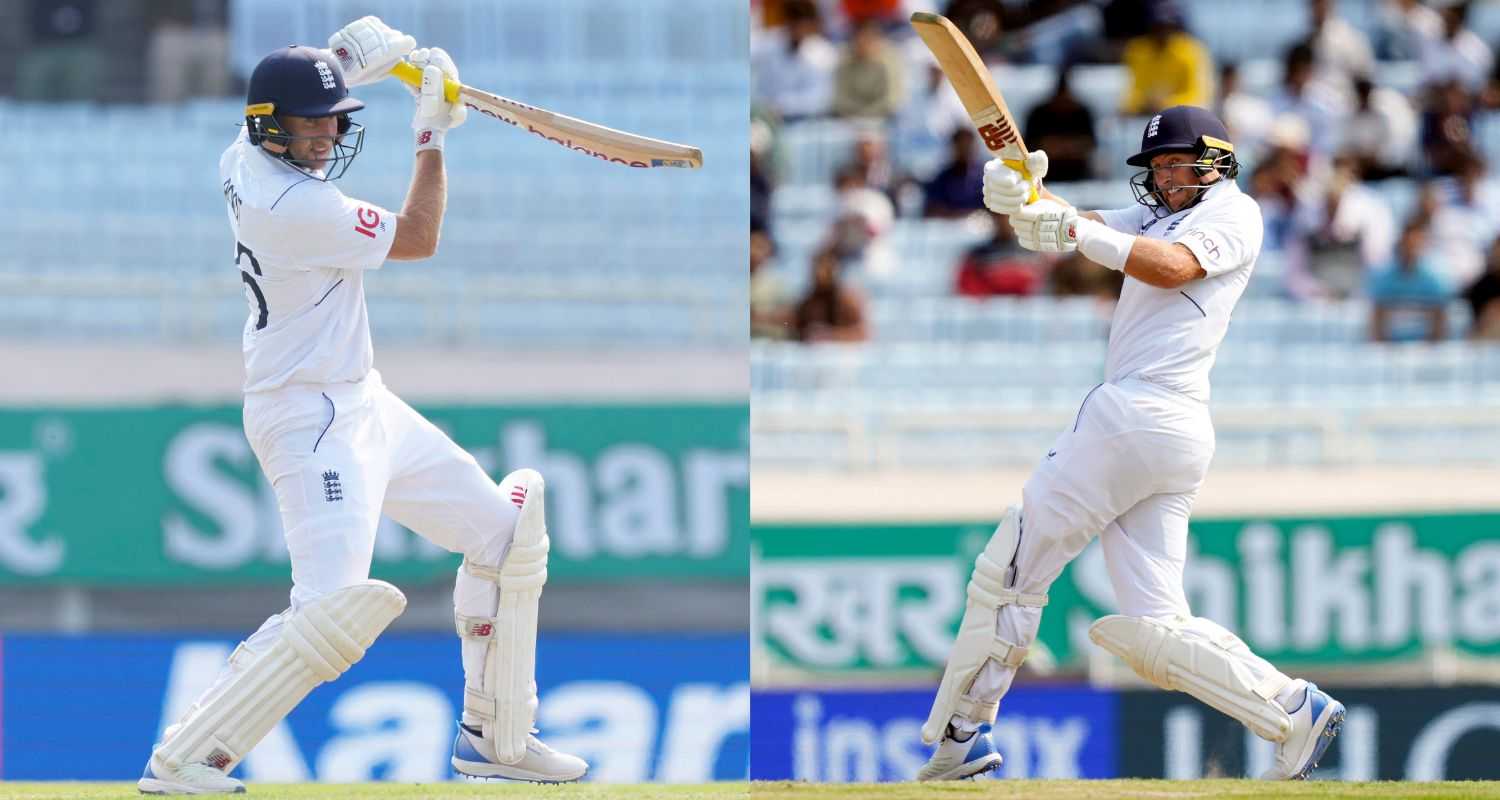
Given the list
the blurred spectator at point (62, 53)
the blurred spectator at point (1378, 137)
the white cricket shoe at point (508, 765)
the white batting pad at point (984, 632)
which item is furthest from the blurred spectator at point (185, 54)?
the white batting pad at point (984, 632)

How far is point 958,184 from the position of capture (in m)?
10.1

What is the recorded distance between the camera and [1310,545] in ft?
26.1

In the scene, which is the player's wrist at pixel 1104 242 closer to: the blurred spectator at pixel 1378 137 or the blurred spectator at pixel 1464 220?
the blurred spectator at pixel 1464 220

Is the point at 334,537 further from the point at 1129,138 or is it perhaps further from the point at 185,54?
the point at 185,54

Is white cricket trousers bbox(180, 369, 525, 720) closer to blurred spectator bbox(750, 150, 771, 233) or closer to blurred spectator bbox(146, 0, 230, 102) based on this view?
blurred spectator bbox(750, 150, 771, 233)

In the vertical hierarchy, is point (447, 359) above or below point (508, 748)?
above

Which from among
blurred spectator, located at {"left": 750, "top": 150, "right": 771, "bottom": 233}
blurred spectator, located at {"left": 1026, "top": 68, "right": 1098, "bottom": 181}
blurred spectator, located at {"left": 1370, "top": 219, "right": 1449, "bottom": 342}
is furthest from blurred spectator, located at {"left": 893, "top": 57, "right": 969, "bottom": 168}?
blurred spectator, located at {"left": 1370, "top": 219, "right": 1449, "bottom": 342}

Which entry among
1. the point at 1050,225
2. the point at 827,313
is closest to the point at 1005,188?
the point at 1050,225

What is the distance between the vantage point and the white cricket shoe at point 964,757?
5258 mm

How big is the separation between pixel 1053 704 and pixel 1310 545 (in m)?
1.12

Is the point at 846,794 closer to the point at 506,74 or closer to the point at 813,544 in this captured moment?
the point at 813,544

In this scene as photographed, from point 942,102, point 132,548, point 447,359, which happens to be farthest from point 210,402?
point 942,102

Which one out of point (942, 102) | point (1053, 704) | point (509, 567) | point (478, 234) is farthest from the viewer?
point (478, 234)

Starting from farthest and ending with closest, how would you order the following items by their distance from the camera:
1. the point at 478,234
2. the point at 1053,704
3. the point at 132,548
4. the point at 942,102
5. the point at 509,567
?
the point at 478,234, the point at 942,102, the point at 132,548, the point at 1053,704, the point at 509,567
